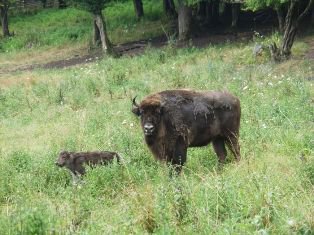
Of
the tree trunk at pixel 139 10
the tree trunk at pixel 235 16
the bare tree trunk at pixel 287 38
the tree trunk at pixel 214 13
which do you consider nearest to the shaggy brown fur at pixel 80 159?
the bare tree trunk at pixel 287 38

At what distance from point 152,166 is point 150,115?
2.59ft

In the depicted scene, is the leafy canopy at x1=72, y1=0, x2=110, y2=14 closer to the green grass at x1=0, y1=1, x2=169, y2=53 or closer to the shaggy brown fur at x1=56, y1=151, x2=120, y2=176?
the green grass at x1=0, y1=1, x2=169, y2=53

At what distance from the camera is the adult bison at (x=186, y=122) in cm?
895

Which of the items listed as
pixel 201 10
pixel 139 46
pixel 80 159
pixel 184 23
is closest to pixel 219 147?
pixel 80 159

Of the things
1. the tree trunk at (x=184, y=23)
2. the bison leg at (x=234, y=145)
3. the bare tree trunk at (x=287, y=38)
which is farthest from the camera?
the tree trunk at (x=184, y=23)

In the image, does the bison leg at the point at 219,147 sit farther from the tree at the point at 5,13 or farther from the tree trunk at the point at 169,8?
the tree at the point at 5,13

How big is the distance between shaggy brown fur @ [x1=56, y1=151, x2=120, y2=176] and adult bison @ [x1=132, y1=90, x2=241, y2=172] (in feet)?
3.27

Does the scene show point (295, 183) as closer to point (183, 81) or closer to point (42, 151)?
point (42, 151)

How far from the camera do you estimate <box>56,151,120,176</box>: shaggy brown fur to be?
9711mm

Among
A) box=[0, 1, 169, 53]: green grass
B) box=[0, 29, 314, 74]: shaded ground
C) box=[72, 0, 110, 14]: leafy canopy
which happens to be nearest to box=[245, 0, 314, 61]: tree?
box=[0, 29, 314, 74]: shaded ground

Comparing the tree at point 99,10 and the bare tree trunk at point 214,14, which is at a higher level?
the tree at point 99,10

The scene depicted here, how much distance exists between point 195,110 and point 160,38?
24415 mm

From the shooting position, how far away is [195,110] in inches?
370

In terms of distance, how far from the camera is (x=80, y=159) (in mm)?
9828
